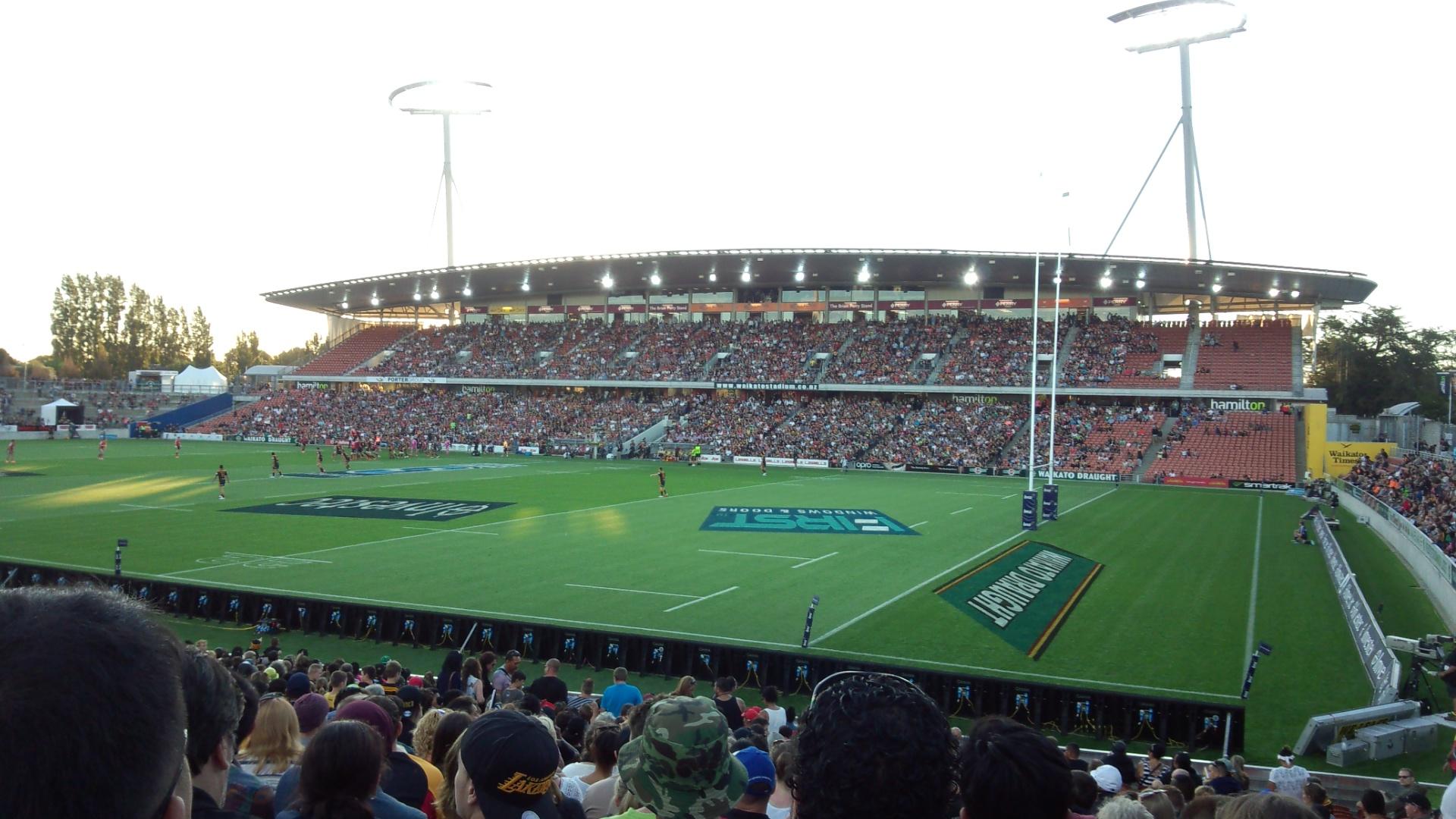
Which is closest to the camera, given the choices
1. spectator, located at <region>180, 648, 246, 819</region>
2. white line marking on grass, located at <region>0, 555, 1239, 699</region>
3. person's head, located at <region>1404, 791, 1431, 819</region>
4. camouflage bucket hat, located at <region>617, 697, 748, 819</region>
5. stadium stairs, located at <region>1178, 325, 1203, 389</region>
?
spectator, located at <region>180, 648, 246, 819</region>

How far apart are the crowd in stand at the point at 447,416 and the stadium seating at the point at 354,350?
10.5 ft

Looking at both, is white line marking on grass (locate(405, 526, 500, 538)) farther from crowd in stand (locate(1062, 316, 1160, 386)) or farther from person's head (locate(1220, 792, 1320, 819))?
crowd in stand (locate(1062, 316, 1160, 386))

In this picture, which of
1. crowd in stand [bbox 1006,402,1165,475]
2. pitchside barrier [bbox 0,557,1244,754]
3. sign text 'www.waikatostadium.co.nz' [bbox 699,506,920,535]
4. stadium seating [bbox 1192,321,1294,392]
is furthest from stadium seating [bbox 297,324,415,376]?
pitchside barrier [bbox 0,557,1244,754]

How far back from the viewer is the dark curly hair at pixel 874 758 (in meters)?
2.49

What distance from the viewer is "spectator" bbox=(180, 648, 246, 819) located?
2895mm

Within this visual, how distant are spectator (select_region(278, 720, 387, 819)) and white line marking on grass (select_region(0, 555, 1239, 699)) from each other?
14.0 meters

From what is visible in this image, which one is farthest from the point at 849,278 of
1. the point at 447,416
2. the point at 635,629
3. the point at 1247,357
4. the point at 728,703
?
the point at 728,703

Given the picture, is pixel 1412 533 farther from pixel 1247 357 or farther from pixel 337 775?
pixel 1247 357

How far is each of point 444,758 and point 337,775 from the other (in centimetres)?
255

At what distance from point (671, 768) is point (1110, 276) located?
236ft

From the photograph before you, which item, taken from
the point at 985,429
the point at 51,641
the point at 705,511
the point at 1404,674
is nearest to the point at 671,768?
the point at 51,641

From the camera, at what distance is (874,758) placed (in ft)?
A: 8.25

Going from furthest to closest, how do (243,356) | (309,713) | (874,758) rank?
(243,356), (309,713), (874,758)

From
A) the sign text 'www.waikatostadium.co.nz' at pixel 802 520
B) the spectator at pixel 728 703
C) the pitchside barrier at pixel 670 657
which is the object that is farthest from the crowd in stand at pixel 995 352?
the spectator at pixel 728 703
